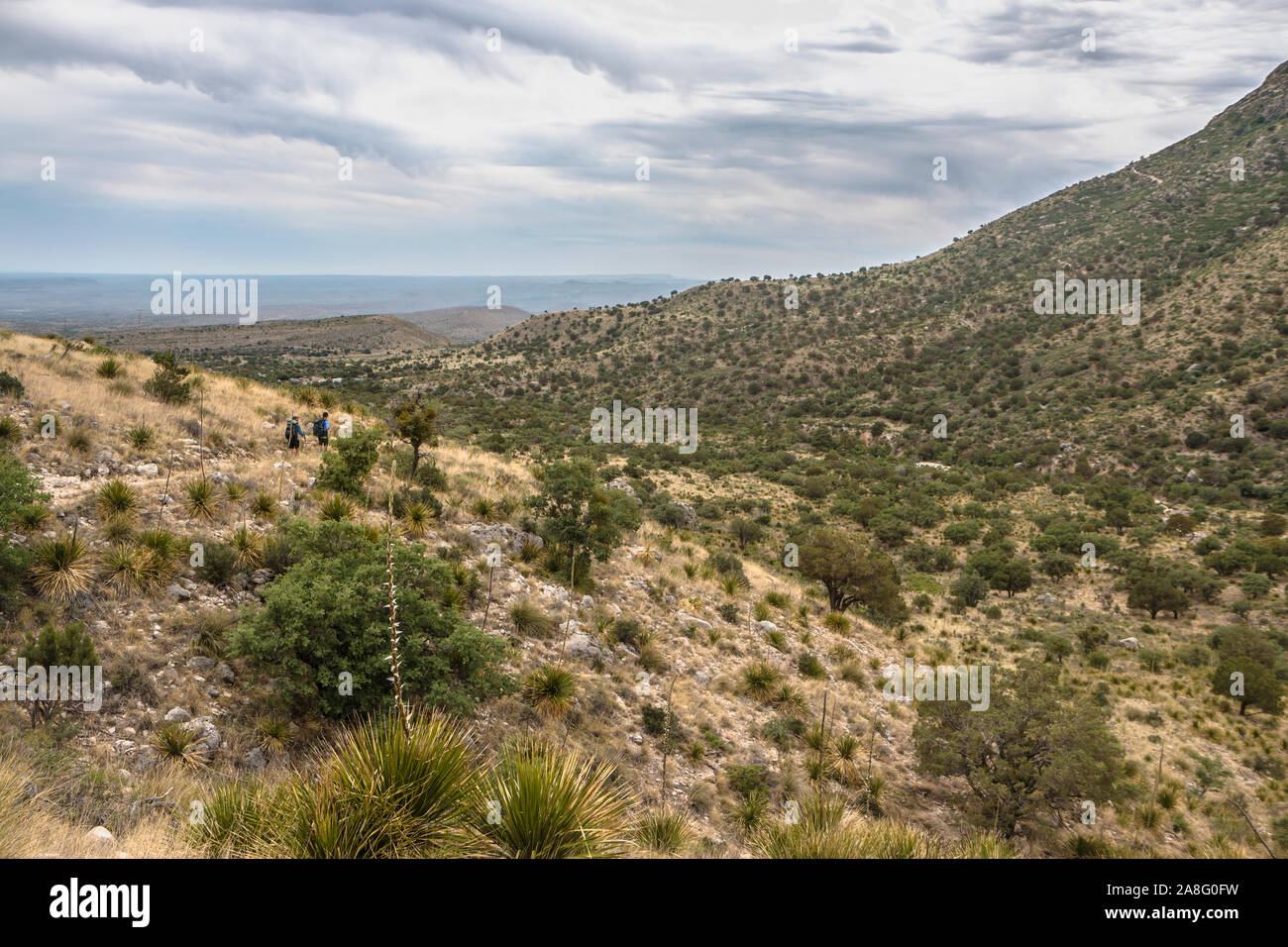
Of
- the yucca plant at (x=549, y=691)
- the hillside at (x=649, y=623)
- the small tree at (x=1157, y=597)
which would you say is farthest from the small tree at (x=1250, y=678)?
the yucca plant at (x=549, y=691)

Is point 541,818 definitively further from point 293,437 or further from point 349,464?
point 293,437

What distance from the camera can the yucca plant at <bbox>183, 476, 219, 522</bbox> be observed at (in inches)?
404

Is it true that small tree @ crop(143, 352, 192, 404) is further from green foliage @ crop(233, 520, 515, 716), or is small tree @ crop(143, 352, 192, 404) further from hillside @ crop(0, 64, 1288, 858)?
green foliage @ crop(233, 520, 515, 716)

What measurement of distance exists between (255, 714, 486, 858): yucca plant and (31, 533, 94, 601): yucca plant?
230 inches

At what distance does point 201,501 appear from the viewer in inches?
409

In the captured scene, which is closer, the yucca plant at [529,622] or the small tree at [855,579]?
the yucca plant at [529,622]

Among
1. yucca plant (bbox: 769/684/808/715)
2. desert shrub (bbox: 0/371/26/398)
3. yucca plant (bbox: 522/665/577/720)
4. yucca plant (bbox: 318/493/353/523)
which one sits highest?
desert shrub (bbox: 0/371/26/398)

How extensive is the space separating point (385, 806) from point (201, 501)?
915 cm

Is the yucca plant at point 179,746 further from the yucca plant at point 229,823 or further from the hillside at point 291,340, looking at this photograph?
the hillside at point 291,340

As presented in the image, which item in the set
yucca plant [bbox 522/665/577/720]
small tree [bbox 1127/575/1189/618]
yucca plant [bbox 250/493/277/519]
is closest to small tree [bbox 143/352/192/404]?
yucca plant [bbox 250/493/277/519]

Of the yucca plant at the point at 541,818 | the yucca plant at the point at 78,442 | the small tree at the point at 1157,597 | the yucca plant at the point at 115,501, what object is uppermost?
the yucca plant at the point at 78,442

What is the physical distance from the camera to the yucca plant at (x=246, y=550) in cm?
925

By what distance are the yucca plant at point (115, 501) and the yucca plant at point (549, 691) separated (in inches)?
256
